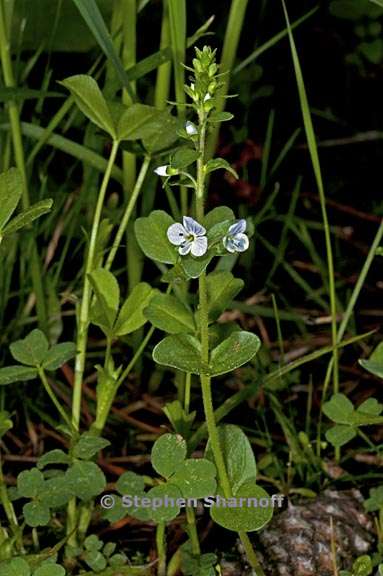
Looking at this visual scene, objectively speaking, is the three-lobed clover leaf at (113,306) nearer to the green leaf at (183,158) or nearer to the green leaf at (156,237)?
the green leaf at (156,237)

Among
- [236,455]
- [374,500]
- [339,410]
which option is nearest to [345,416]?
[339,410]

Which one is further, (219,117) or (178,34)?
(178,34)

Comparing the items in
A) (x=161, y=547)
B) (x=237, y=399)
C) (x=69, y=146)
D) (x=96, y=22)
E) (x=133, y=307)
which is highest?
(x=96, y=22)

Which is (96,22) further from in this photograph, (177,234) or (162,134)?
(177,234)

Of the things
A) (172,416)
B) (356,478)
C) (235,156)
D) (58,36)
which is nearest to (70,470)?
(172,416)

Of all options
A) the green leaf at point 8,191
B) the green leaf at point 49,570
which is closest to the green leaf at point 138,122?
the green leaf at point 8,191
